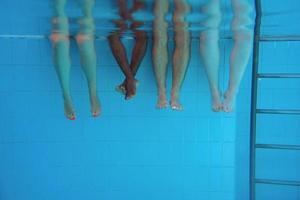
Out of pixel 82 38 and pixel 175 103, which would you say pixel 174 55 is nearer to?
pixel 175 103

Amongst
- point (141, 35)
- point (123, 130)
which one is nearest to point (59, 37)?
point (141, 35)

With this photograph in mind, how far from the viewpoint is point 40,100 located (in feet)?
7.97

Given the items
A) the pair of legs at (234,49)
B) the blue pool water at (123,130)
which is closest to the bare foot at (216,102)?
the pair of legs at (234,49)

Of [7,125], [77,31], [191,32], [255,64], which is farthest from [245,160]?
[7,125]

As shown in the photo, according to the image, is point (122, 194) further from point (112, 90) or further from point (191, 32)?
point (191, 32)

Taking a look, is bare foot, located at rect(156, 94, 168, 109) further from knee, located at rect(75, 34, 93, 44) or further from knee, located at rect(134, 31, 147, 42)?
knee, located at rect(75, 34, 93, 44)

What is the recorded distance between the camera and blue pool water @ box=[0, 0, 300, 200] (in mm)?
2406

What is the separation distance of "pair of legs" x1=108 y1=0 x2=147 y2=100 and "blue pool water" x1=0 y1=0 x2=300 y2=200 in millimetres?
144

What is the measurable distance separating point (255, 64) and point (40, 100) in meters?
1.36

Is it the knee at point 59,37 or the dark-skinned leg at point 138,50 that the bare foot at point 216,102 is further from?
the knee at point 59,37

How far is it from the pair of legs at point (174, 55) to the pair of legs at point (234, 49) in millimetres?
110

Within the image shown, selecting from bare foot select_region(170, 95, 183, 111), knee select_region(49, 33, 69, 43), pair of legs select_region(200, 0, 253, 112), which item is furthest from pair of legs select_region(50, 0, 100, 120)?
pair of legs select_region(200, 0, 253, 112)

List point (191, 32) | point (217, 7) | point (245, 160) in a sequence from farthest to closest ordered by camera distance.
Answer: point (245, 160)
point (191, 32)
point (217, 7)

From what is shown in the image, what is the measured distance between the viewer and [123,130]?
8.15ft
